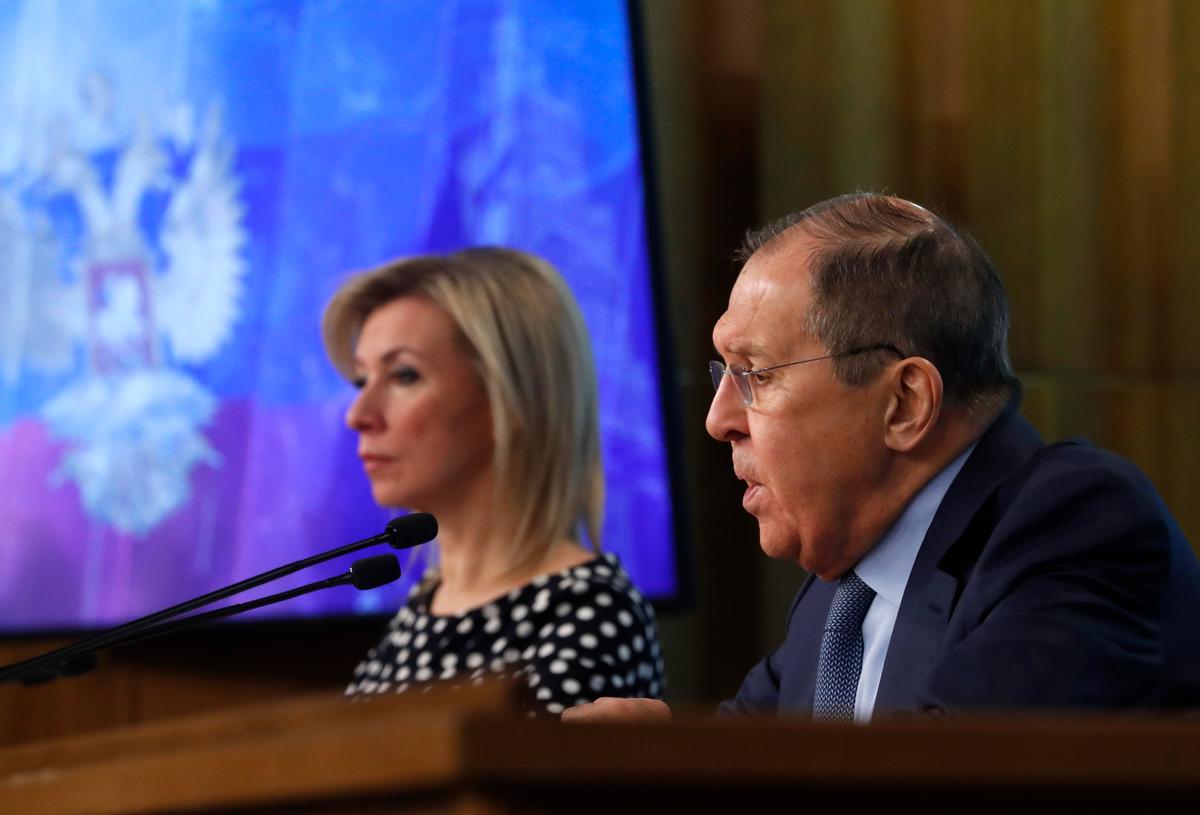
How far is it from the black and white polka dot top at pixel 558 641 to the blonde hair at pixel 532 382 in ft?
0.55

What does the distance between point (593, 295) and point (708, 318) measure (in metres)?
0.52

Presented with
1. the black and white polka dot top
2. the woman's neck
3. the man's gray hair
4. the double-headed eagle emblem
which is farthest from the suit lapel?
the double-headed eagle emblem

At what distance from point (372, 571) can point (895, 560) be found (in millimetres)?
687

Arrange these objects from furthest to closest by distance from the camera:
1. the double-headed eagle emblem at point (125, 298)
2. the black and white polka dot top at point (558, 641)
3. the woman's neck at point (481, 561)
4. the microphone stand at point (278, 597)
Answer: the double-headed eagle emblem at point (125, 298), the woman's neck at point (481, 561), the black and white polka dot top at point (558, 641), the microphone stand at point (278, 597)

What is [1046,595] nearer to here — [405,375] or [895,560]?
[895,560]

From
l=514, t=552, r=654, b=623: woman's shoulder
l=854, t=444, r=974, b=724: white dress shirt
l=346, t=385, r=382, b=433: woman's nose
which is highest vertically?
l=346, t=385, r=382, b=433: woman's nose

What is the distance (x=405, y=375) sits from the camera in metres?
3.24

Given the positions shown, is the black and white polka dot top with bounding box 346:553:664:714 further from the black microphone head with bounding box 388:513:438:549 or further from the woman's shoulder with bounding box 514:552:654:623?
the black microphone head with bounding box 388:513:438:549

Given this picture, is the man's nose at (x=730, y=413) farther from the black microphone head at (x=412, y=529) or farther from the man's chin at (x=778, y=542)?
the black microphone head at (x=412, y=529)

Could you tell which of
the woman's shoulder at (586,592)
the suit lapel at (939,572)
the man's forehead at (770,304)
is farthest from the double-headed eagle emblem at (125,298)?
the suit lapel at (939,572)

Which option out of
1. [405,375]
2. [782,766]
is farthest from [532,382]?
[782,766]

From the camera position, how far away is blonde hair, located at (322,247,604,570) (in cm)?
315

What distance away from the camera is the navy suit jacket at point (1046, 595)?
1.63 m

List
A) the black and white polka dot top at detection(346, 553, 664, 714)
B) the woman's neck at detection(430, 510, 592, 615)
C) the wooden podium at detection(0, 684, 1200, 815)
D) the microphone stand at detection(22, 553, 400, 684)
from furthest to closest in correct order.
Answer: the woman's neck at detection(430, 510, 592, 615)
the black and white polka dot top at detection(346, 553, 664, 714)
the microphone stand at detection(22, 553, 400, 684)
the wooden podium at detection(0, 684, 1200, 815)
